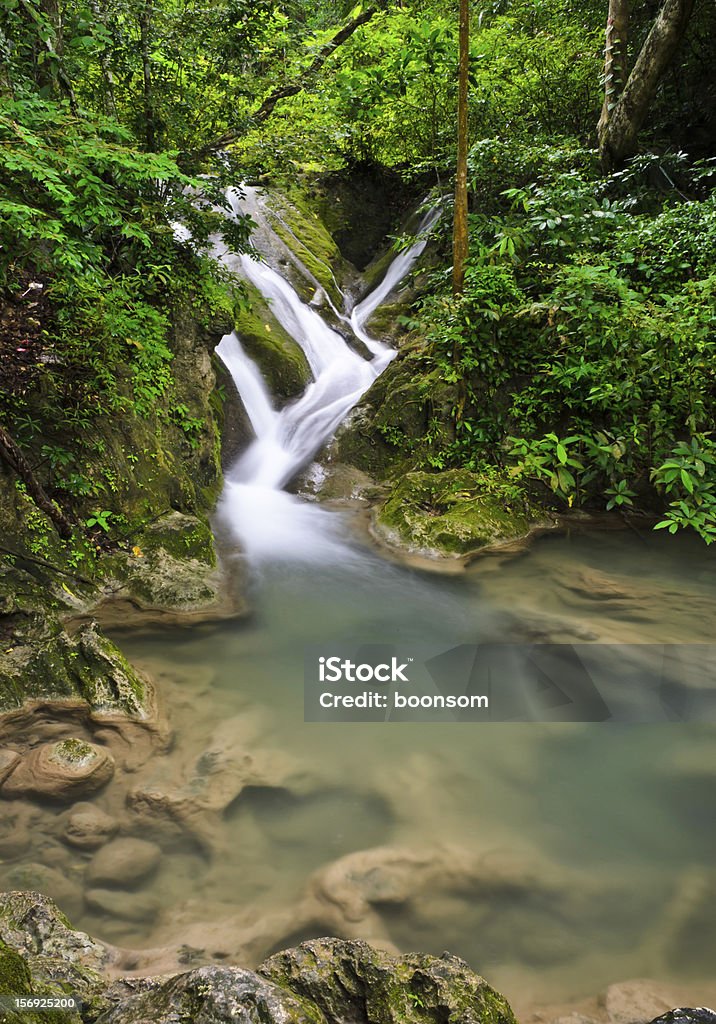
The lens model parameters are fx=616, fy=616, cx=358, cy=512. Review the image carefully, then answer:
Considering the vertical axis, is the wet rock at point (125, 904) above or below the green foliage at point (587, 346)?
below

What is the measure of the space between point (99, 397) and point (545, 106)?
853 centimetres

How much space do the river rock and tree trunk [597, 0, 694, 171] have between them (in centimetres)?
933

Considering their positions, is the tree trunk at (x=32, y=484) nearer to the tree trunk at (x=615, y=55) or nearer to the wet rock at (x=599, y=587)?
the wet rock at (x=599, y=587)

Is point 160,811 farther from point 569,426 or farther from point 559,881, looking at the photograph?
point 569,426

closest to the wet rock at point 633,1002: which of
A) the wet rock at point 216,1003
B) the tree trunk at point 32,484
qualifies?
the wet rock at point 216,1003

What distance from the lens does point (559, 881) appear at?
2.76 m

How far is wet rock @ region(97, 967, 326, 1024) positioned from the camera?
157 cm

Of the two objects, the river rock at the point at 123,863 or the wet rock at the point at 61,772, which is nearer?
the river rock at the point at 123,863

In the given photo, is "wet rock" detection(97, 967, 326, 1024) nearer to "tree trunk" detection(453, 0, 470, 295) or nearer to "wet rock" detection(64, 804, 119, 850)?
"wet rock" detection(64, 804, 119, 850)

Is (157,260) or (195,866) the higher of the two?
(157,260)

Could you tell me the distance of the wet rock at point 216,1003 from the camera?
61.8 inches

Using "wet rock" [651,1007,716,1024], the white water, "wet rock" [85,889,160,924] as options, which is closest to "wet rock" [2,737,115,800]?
"wet rock" [85,889,160,924]

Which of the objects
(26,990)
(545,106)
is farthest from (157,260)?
(545,106)

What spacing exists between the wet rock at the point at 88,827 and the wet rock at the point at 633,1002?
221 centimetres
